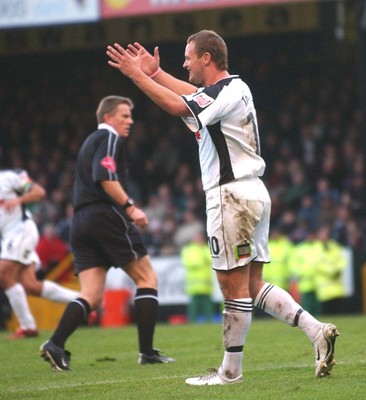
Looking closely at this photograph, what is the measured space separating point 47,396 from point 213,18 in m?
15.7

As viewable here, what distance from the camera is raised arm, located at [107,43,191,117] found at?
6.30 meters

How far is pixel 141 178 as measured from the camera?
2294 centimetres

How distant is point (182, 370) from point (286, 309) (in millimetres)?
1334

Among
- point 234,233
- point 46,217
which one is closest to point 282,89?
point 46,217

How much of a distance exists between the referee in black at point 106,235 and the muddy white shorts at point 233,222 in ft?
5.63

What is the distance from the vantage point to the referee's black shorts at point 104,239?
8383 millimetres

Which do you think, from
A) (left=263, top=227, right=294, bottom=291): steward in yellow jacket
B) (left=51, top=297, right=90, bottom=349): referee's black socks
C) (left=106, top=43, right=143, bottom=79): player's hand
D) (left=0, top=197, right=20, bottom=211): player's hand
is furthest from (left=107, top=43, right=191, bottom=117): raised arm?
(left=263, top=227, right=294, bottom=291): steward in yellow jacket

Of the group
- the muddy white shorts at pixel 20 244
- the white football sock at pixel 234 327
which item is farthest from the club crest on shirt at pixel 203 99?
the muddy white shorts at pixel 20 244

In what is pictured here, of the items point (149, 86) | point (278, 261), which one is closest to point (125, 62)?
point (149, 86)

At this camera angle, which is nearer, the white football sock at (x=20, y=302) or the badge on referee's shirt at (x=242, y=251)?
the badge on referee's shirt at (x=242, y=251)

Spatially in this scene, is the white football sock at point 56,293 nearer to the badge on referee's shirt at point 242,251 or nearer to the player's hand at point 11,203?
the player's hand at point 11,203

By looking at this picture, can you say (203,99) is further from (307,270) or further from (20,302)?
(307,270)

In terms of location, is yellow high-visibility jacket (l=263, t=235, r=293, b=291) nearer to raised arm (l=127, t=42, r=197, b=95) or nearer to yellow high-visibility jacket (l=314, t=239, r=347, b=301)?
yellow high-visibility jacket (l=314, t=239, r=347, b=301)

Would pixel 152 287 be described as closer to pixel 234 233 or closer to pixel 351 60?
pixel 234 233
